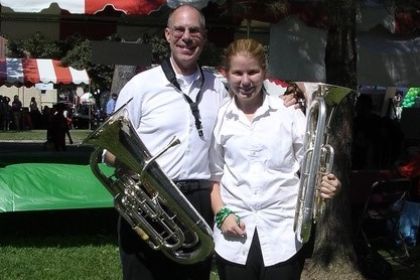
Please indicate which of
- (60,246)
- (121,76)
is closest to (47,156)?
(121,76)

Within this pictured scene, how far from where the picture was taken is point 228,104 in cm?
294

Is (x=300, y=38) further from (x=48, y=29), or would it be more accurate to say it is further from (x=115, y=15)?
(x=48, y=29)

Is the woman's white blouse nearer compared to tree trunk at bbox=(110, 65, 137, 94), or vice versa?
the woman's white blouse

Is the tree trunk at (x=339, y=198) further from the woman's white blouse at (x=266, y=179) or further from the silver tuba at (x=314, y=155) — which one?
the silver tuba at (x=314, y=155)

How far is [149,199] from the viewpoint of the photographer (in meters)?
2.79

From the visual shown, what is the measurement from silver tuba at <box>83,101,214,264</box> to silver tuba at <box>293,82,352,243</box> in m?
0.38

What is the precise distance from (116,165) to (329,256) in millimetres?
3363

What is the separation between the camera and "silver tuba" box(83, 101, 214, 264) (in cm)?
264

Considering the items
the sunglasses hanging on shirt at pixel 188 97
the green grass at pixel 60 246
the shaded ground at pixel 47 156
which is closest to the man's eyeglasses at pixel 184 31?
the sunglasses hanging on shirt at pixel 188 97

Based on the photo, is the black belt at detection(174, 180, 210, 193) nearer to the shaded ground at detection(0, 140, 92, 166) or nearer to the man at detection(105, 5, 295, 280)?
the man at detection(105, 5, 295, 280)

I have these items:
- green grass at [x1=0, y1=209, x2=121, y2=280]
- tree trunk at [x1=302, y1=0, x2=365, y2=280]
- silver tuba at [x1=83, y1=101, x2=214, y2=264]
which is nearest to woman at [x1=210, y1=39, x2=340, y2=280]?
silver tuba at [x1=83, y1=101, x2=214, y2=264]

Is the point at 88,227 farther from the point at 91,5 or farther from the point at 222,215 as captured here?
the point at 222,215

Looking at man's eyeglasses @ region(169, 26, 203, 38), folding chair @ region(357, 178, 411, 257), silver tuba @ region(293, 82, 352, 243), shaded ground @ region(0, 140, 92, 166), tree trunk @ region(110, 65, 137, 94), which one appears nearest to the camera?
silver tuba @ region(293, 82, 352, 243)

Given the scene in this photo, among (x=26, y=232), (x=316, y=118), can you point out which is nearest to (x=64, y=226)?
(x=26, y=232)
